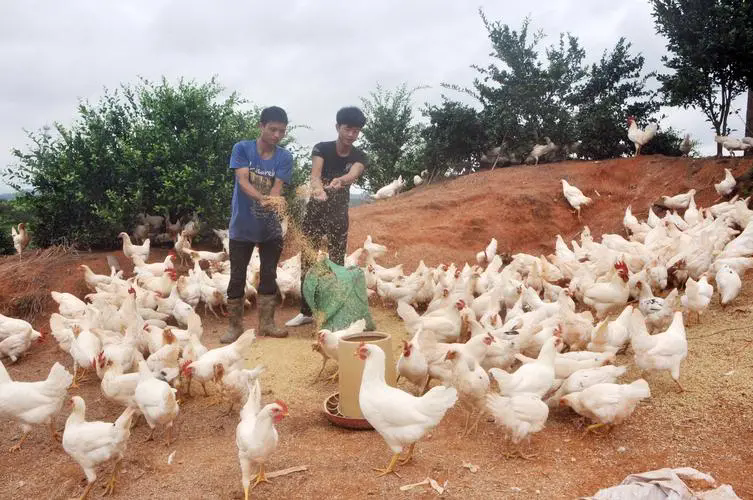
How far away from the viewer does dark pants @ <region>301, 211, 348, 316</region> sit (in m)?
6.88

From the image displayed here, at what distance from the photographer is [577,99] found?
15.3m

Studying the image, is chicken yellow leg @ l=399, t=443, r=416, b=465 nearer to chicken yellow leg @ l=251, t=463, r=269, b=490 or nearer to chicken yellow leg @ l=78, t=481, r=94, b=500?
chicken yellow leg @ l=251, t=463, r=269, b=490

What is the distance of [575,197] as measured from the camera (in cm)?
1273

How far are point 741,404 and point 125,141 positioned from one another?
10123 mm

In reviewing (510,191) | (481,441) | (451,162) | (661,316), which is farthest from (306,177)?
(481,441)

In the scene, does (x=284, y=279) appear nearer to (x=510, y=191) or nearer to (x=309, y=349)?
(x=309, y=349)

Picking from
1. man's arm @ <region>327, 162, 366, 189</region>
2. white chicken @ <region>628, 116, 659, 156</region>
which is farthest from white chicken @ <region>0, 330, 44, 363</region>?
white chicken @ <region>628, 116, 659, 156</region>

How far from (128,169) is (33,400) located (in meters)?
6.21

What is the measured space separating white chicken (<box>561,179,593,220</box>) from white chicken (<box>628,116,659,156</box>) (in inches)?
97.9

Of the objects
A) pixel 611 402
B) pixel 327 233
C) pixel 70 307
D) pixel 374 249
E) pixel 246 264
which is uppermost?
pixel 327 233

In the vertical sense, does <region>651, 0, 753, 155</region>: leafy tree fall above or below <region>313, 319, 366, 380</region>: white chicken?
above

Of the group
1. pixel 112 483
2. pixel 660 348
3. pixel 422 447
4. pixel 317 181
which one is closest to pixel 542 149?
pixel 317 181

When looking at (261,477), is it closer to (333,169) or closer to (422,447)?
(422,447)

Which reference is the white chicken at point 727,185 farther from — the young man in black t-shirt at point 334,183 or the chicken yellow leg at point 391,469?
the chicken yellow leg at point 391,469
